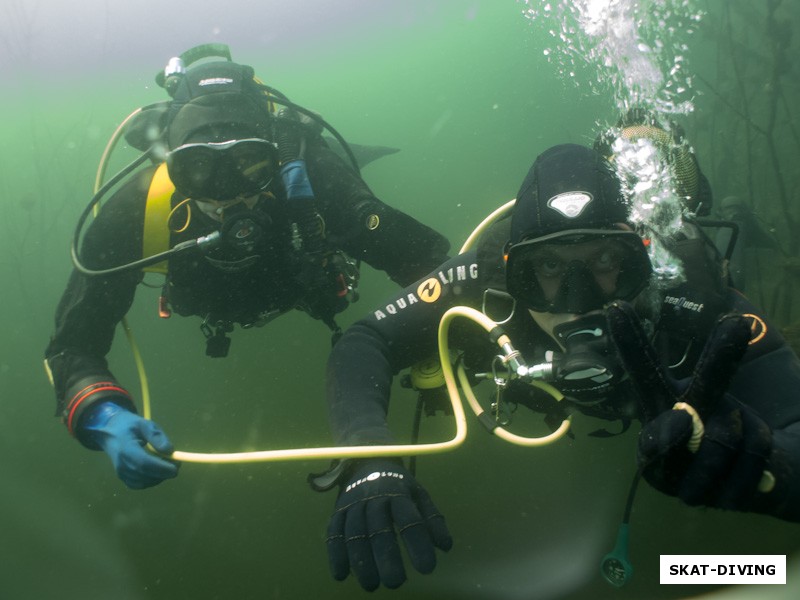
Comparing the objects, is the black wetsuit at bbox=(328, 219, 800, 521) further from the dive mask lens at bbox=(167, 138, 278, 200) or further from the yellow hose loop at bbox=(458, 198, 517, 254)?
the dive mask lens at bbox=(167, 138, 278, 200)

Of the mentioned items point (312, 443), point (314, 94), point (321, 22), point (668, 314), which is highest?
point (321, 22)

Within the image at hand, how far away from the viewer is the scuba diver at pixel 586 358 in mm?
1184

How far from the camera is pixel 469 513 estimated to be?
17.6ft

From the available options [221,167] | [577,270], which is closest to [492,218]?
[577,270]

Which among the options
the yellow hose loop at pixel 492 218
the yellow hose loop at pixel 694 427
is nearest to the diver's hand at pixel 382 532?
the yellow hose loop at pixel 694 427

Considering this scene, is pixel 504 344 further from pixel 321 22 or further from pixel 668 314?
pixel 321 22

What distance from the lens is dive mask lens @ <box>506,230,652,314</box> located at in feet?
6.40

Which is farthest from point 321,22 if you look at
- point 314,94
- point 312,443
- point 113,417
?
point 113,417

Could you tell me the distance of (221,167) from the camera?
10.9ft

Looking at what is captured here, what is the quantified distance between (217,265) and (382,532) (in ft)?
8.36

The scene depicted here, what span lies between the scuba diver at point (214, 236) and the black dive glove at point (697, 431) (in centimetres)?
265

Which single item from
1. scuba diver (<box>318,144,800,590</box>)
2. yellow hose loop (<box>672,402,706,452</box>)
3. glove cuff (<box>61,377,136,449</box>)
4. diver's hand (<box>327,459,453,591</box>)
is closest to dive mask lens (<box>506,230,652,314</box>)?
scuba diver (<box>318,144,800,590</box>)

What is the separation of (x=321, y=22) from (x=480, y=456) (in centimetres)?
3280

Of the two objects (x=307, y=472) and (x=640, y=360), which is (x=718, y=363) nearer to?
(x=640, y=360)
